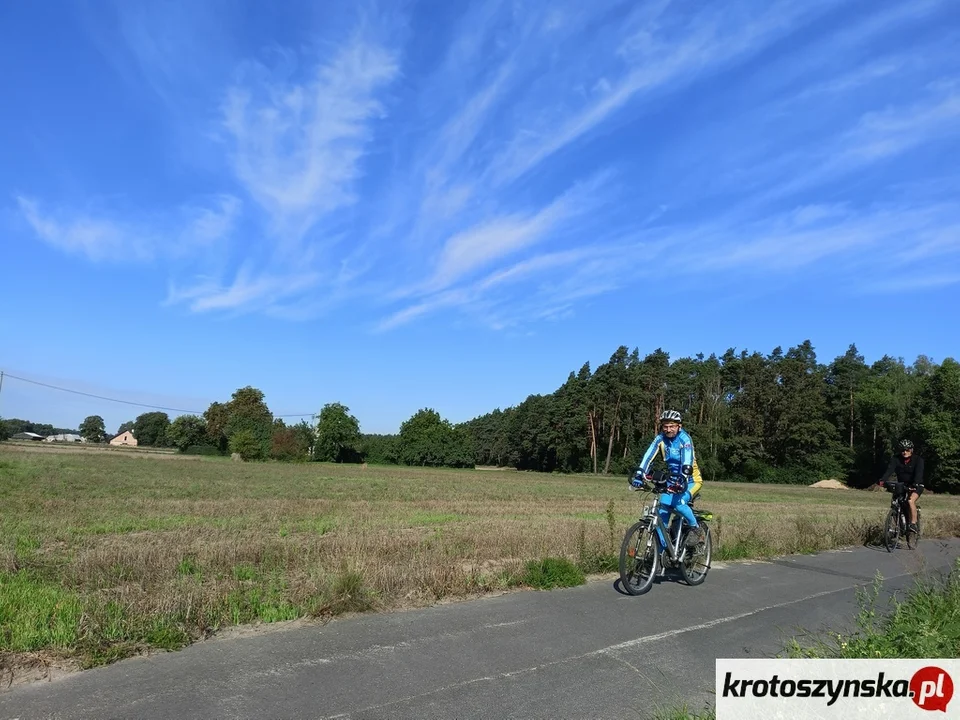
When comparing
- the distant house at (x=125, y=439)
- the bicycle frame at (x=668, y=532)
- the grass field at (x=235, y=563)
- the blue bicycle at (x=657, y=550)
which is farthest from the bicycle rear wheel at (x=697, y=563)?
the distant house at (x=125, y=439)

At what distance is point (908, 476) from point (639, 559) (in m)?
7.65

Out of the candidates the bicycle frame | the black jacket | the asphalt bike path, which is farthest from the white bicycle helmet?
the black jacket

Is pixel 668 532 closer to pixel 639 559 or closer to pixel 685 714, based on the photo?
pixel 639 559

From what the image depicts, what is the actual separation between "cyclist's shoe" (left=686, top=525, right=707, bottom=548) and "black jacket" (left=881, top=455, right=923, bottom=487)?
5871mm

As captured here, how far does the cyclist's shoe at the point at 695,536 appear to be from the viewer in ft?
25.7

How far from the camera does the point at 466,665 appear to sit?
176 inches

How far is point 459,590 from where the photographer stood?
6.48 meters

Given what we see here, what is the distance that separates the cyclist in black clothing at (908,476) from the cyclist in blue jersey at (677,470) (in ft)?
19.2

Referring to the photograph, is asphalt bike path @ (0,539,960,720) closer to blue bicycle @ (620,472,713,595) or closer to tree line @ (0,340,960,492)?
blue bicycle @ (620,472,713,595)

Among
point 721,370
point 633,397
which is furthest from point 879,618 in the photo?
point 721,370

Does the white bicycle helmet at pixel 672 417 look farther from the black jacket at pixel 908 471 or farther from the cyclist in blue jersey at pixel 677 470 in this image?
the black jacket at pixel 908 471

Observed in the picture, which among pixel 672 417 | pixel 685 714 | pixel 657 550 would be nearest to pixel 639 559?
pixel 657 550

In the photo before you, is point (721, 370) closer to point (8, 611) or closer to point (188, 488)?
point (188, 488)

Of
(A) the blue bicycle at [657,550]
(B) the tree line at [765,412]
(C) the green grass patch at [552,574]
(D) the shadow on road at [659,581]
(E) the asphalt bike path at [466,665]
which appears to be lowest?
(E) the asphalt bike path at [466,665]
